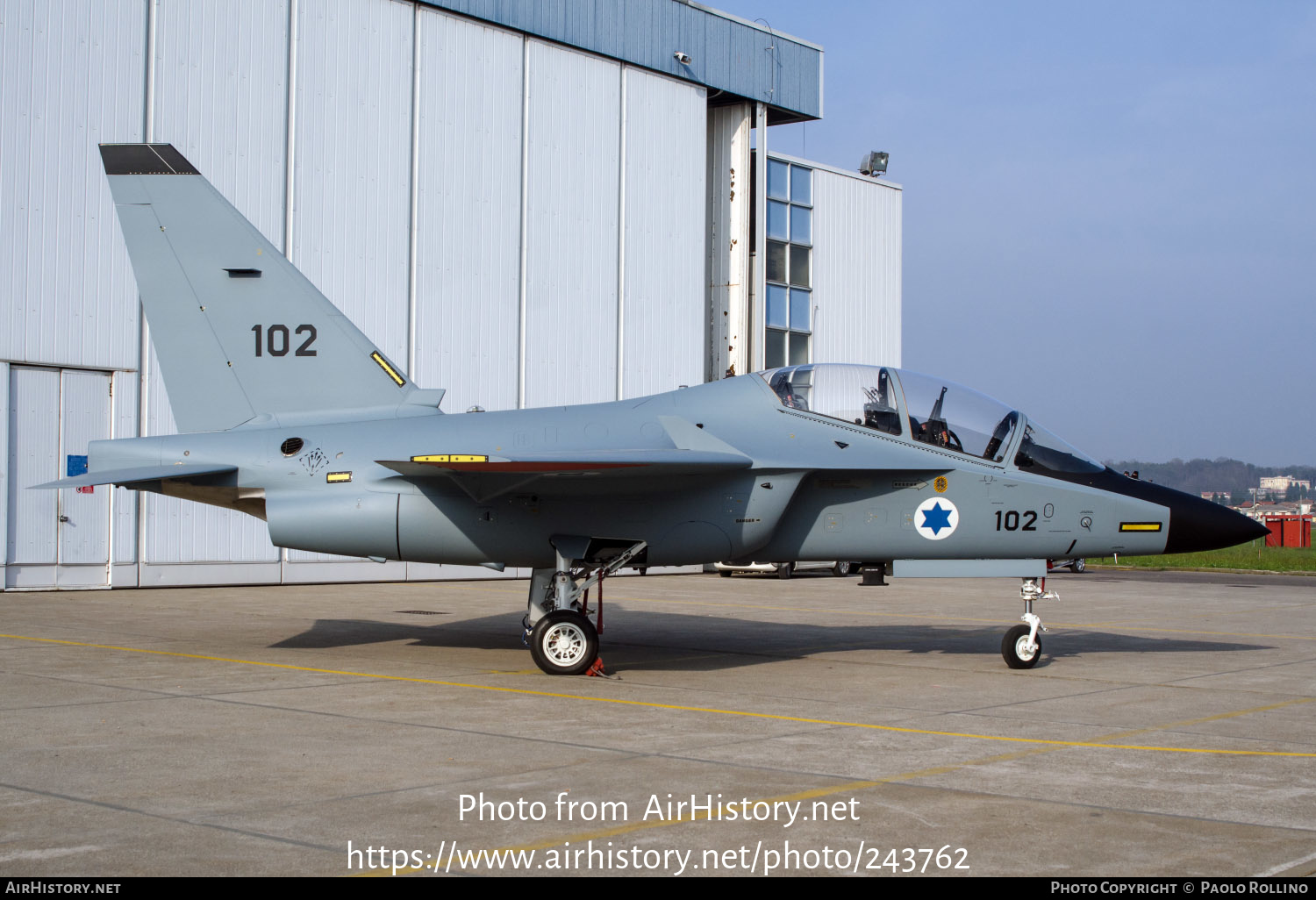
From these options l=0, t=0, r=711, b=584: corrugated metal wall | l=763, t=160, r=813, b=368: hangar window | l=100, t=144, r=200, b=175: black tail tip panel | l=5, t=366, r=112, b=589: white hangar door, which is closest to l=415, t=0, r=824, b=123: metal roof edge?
l=0, t=0, r=711, b=584: corrugated metal wall

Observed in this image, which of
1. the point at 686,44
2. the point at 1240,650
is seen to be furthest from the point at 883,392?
the point at 686,44

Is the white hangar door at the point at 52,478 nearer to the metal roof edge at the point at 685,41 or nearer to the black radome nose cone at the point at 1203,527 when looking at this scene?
the metal roof edge at the point at 685,41

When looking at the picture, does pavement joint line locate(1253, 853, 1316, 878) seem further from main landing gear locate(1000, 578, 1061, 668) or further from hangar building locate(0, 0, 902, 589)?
hangar building locate(0, 0, 902, 589)

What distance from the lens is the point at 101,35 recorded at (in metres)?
21.2

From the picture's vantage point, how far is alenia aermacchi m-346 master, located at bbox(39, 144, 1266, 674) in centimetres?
1116

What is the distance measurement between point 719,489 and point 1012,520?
287 centimetres

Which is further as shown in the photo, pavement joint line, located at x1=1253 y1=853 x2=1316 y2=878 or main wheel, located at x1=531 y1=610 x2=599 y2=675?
main wheel, located at x1=531 y1=610 x2=599 y2=675

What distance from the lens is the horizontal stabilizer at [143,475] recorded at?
11.0 m

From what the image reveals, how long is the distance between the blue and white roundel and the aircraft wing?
1886 millimetres

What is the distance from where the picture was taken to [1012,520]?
11352mm

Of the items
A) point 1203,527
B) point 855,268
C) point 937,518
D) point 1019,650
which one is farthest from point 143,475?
point 855,268

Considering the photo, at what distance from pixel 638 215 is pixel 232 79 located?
405 inches
